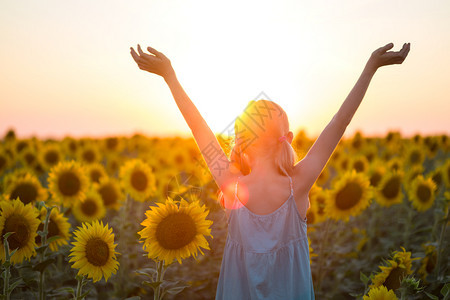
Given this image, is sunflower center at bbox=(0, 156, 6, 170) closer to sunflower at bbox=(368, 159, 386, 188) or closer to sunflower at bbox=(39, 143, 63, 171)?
sunflower at bbox=(39, 143, 63, 171)

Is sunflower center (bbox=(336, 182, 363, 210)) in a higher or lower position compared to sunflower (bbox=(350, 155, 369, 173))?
lower

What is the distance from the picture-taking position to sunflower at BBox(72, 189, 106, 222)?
5.91 metres

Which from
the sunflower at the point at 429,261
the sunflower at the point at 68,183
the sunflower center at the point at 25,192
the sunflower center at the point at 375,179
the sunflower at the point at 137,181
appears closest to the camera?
the sunflower at the point at 429,261

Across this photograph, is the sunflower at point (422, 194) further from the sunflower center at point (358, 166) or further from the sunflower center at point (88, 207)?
the sunflower center at point (88, 207)

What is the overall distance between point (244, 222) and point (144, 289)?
234 cm

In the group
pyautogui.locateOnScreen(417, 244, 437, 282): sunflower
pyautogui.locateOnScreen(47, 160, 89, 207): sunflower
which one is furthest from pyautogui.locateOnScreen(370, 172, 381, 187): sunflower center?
pyautogui.locateOnScreen(47, 160, 89, 207): sunflower

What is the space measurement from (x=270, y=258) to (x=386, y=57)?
174 cm

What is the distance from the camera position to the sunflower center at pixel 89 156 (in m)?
10.7

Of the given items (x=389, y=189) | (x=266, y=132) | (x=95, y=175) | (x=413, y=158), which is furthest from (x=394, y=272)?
(x=413, y=158)

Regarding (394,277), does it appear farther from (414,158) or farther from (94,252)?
(414,158)

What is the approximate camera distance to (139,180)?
6.52 m

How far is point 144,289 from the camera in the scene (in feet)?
14.5

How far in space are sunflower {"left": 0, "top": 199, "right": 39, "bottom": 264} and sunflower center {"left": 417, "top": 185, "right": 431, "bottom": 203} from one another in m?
6.23

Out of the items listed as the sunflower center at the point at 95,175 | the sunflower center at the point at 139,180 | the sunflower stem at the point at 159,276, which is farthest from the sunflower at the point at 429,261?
the sunflower center at the point at 95,175
